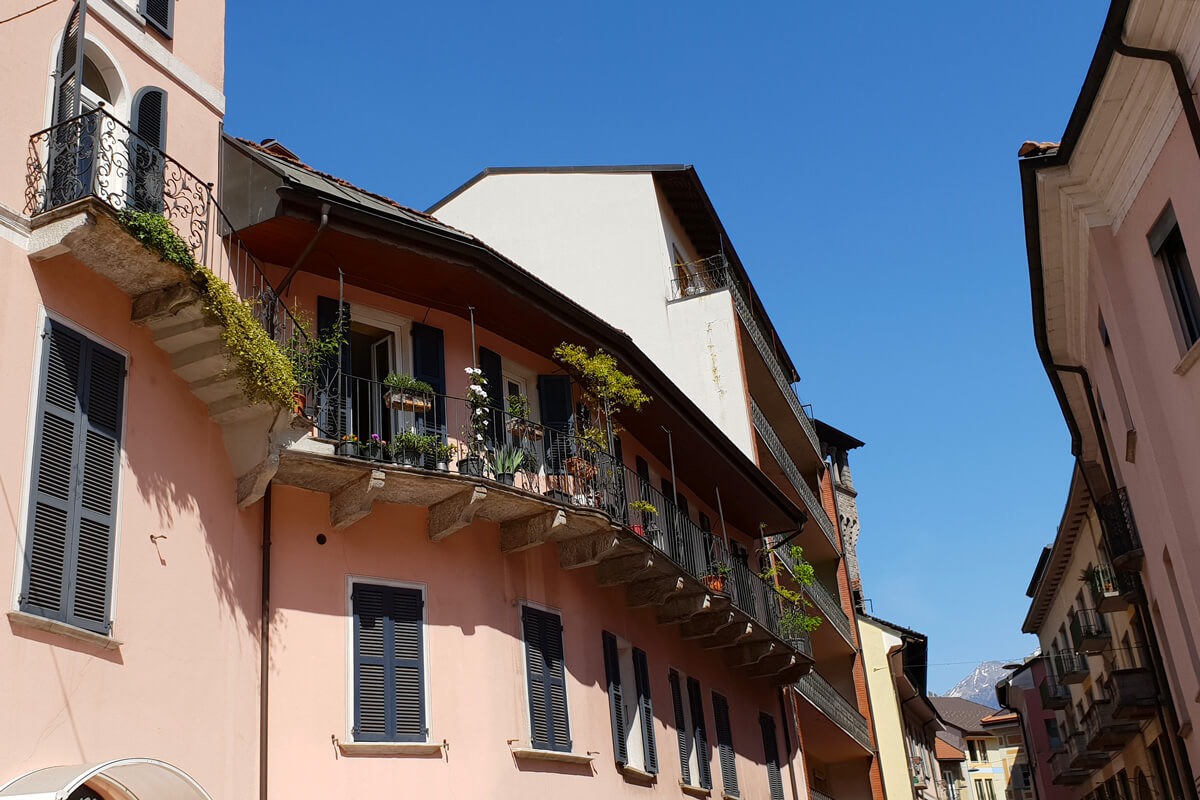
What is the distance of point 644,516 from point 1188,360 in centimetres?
868

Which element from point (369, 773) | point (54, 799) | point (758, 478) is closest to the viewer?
point (54, 799)

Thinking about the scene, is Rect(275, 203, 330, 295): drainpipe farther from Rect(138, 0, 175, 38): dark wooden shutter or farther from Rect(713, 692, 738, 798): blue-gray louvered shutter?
Rect(713, 692, 738, 798): blue-gray louvered shutter

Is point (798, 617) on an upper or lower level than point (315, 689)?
upper

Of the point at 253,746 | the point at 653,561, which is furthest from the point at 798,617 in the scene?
the point at 253,746

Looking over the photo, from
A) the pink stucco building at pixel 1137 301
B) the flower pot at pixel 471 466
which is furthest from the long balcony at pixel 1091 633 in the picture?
the flower pot at pixel 471 466

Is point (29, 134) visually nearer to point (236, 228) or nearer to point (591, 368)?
point (236, 228)

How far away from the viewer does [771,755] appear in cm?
2455

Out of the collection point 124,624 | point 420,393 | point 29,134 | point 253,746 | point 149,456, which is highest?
point 29,134

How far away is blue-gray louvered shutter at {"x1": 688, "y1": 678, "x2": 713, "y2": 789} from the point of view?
20.2 meters

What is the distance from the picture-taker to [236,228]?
13711 mm

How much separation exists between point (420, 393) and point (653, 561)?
4665 millimetres

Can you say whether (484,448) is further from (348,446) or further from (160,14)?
(160,14)

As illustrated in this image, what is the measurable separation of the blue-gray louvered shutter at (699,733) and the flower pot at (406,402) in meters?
8.37

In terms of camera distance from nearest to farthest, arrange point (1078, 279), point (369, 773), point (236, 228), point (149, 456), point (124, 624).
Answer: point (124, 624), point (149, 456), point (369, 773), point (236, 228), point (1078, 279)
